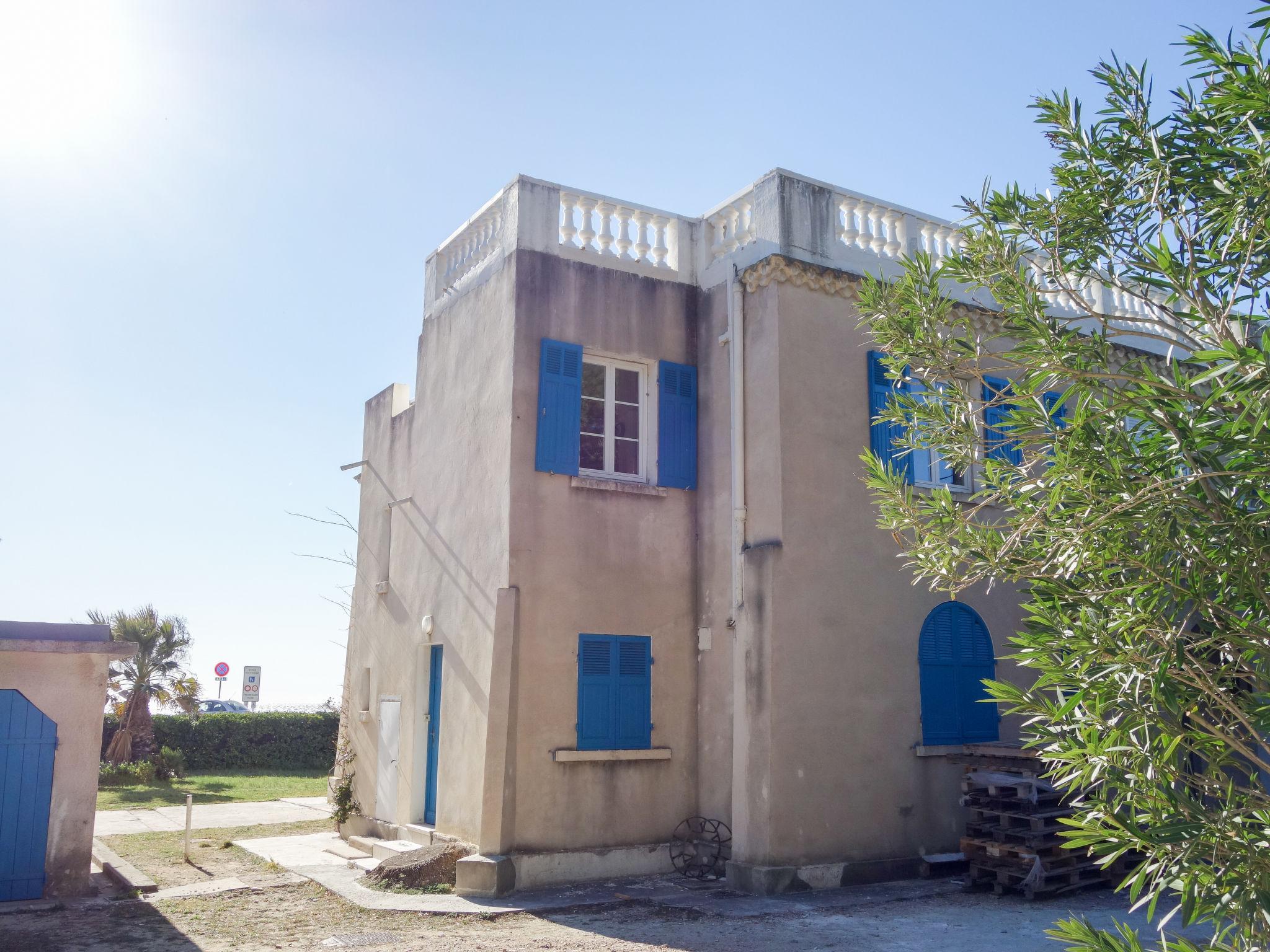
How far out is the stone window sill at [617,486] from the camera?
36.3ft

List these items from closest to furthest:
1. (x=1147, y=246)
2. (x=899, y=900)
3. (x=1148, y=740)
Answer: (x=1148, y=740) → (x=1147, y=246) → (x=899, y=900)

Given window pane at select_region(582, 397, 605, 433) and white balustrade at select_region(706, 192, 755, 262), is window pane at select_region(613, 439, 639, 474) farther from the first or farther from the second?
white balustrade at select_region(706, 192, 755, 262)

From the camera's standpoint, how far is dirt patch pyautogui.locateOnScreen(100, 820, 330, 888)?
11352 mm

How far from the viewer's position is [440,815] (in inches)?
446

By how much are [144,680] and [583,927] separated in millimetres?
17607

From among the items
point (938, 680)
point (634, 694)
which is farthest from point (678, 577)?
point (938, 680)

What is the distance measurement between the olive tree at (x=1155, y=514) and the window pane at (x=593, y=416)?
7.22 meters

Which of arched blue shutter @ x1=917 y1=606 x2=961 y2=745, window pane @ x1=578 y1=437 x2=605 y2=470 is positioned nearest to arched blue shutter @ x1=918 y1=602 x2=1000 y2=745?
arched blue shutter @ x1=917 y1=606 x2=961 y2=745

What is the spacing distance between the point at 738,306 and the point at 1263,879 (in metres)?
8.76

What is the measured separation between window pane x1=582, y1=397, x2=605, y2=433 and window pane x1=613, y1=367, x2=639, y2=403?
0.81 ft

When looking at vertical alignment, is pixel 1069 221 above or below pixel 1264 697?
above

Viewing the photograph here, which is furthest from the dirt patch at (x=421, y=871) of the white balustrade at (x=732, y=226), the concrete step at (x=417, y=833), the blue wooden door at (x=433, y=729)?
the white balustrade at (x=732, y=226)

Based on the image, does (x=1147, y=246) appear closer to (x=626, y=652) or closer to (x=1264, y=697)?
(x=1264, y=697)

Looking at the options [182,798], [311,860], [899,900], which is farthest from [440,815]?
[182,798]
